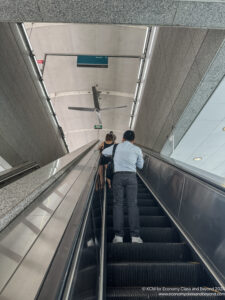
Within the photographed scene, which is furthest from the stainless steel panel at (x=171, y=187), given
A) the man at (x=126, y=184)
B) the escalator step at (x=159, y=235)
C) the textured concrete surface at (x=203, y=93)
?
the textured concrete surface at (x=203, y=93)

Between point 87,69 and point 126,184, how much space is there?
892 cm

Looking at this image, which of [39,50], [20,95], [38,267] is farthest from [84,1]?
[39,50]

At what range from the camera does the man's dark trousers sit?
2.68 metres

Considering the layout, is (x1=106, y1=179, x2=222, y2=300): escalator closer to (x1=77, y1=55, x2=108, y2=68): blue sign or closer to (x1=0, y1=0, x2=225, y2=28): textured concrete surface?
(x1=0, y1=0, x2=225, y2=28): textured concrete surface

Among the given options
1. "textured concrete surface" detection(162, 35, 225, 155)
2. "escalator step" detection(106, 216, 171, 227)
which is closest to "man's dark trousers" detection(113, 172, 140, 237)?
"escalator step" detection(106, 216, 171, 227)

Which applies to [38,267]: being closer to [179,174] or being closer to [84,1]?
[179,174]

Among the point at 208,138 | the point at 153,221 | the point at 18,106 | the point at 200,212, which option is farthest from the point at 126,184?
the point at 208,138

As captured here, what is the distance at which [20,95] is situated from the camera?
18.4 ft

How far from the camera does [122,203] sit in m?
2.92

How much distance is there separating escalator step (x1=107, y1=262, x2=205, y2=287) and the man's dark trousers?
586 millimetres

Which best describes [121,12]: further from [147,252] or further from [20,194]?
[147,252]

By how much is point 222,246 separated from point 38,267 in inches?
66.5

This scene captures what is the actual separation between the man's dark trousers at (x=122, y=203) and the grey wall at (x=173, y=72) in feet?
8.72

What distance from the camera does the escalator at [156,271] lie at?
5.79ft
